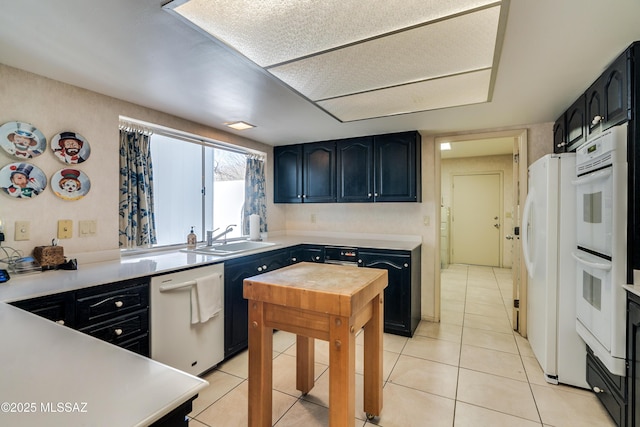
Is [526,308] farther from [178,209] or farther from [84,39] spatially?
[84,39]

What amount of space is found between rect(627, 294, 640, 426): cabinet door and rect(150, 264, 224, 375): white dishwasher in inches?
103

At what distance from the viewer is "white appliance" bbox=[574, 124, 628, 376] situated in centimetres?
159

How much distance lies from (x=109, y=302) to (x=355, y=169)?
2696 millimetres

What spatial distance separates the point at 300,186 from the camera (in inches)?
153

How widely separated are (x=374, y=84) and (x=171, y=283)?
1.94m

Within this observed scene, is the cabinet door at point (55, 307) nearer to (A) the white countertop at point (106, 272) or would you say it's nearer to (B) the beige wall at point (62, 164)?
(A) the white countertop at point (106, 272)

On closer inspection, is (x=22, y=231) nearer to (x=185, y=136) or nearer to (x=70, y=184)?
(x=70, y=184)

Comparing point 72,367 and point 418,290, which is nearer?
point 72,367

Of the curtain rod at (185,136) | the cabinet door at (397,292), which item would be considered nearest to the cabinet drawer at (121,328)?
the curtain rod at (185,136)

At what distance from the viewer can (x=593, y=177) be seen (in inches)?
69.9

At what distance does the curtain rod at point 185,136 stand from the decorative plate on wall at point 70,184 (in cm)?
56

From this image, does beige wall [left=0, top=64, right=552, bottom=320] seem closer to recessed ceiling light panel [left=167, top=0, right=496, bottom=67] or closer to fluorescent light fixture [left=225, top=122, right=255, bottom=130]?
fluorescent light fixture [left=225, top=122, right=255, bottom=130]

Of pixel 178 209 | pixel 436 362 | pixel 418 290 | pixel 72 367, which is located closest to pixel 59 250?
pixel 178 209

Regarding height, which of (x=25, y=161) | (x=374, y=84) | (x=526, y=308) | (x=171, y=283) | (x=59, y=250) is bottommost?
(x=526, y=308)
